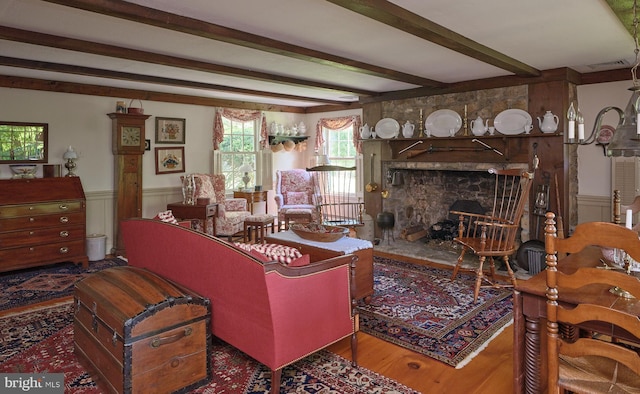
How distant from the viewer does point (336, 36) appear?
11.4ft

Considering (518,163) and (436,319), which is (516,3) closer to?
(436,319)

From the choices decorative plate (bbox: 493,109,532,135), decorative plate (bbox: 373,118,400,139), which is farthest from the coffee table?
decorative plate (bbox: 373,118,400,139)

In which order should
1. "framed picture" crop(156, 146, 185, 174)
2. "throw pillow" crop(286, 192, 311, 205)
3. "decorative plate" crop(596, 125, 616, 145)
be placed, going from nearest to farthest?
"decorative plate" crop(596, 125, 616, 145) < "framed picture" crop(156, 146, 185, 174) < "throw pillow" crop(286, 192, 311, 205)

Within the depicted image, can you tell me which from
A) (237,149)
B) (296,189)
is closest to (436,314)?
(296,189)

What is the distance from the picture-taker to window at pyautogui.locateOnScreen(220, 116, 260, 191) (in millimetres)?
7293

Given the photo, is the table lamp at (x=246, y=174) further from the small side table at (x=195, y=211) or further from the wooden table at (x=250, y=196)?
the small side table at (x=195, y=211)

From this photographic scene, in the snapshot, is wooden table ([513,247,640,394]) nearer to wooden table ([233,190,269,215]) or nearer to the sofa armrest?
the sofa armrest

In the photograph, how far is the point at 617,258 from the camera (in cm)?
218

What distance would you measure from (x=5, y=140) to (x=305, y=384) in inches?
192

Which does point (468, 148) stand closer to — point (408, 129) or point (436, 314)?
point (408, 129)

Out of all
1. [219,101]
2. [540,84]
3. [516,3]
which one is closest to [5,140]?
[219,101]

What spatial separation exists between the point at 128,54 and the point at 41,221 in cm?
231

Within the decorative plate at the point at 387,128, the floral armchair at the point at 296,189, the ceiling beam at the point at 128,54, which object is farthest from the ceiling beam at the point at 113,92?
the decorative plate at the point at 387,128

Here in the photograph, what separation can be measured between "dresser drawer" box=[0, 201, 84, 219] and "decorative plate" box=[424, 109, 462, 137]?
4627 mm
